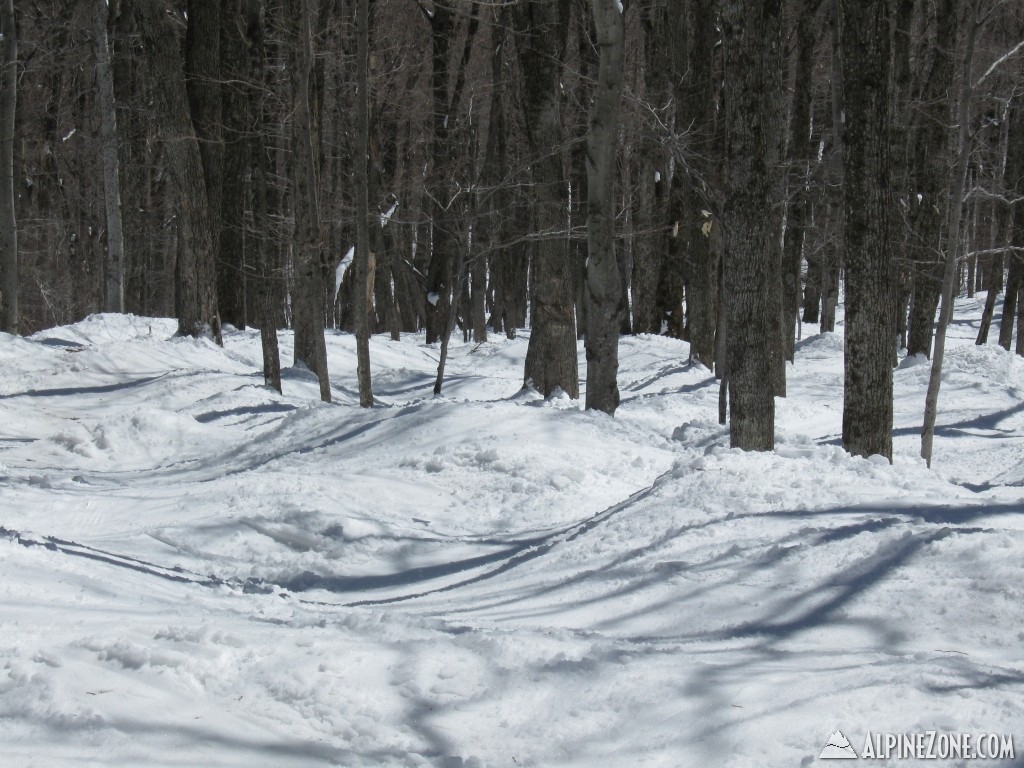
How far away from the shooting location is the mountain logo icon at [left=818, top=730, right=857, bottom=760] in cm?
274

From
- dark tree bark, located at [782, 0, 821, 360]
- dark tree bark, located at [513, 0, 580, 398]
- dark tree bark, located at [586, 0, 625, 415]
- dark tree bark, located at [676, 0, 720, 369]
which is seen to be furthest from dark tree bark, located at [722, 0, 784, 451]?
dark tree bark, located at [676, 0, 720, 369]

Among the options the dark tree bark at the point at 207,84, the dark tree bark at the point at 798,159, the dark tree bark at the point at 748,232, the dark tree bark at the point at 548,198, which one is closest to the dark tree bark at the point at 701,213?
the dark tree bark at the point at 798,159

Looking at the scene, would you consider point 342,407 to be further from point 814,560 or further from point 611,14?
point 814,560

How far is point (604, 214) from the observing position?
1012 cm

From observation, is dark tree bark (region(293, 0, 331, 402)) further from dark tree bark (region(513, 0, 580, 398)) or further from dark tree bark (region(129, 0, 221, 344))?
dark tree bark (region(513, 0, 580, 398))

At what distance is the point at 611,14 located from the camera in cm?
970


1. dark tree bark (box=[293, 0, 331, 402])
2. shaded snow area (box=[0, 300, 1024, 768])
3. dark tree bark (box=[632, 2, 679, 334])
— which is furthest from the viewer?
dark tree bark (box=[632, 2, 679, 334])

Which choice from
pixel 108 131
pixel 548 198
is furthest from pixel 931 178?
pixel 108 131

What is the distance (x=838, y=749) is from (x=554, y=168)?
1089cm

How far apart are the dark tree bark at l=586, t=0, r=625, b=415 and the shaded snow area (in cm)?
97

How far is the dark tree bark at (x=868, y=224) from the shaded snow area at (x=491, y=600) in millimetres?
1675

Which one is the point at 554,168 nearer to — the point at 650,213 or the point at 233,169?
the point at 233,169

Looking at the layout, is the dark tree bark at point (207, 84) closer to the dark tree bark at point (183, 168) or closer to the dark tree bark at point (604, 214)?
the dark tree bark at point (183, 168)

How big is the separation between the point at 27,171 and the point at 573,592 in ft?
94.9
